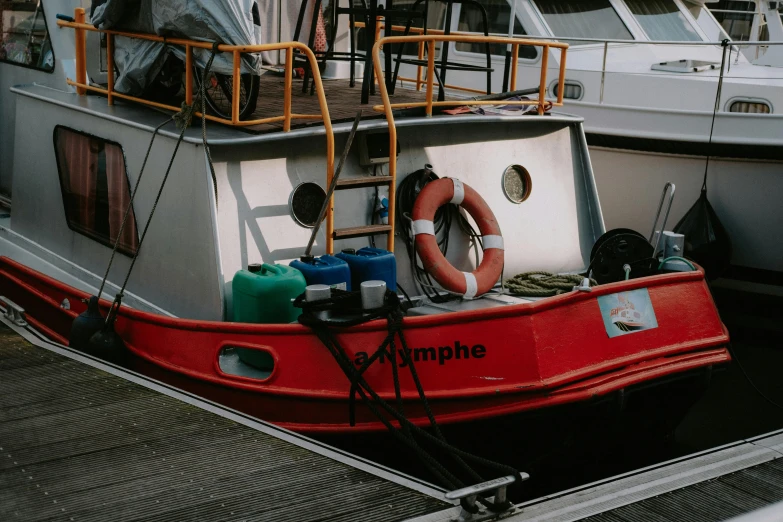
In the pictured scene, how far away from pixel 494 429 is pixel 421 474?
60 centimetres

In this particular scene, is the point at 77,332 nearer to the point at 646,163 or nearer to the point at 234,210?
the point at 234,210

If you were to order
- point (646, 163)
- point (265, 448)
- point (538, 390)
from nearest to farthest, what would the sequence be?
1. point (265, 448)
2. point (538, 390)
3. point (646, 163)

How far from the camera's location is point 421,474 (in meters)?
5.37

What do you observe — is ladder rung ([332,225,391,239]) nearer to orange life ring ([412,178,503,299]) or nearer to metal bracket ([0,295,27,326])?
orange life ring ([412,178,503,299])

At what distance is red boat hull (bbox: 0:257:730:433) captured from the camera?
16.3 feet

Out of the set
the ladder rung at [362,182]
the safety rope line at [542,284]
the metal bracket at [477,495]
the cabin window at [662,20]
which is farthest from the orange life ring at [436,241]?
the cabin window at [662,20]

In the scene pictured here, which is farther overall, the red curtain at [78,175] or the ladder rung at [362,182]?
the red curtain at [78,175]

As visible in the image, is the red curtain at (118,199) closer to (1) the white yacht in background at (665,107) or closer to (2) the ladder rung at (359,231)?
(2) the ladder rung at (359,231)

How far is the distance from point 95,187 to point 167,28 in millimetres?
1329

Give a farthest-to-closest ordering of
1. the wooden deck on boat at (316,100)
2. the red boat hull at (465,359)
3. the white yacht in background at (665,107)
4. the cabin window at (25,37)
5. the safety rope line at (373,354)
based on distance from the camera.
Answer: the white yacht in background at (665,107) → the cabin window at (25,37) → the wooden deck on boat at (316,100) → the red boat hull at (465,359) → the safety rope line at (373,354)

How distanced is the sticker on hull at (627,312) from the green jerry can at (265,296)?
5.51ft

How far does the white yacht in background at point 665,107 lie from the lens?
931 cm

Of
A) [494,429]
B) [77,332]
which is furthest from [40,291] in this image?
[494,429]

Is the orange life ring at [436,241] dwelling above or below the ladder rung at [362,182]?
below
